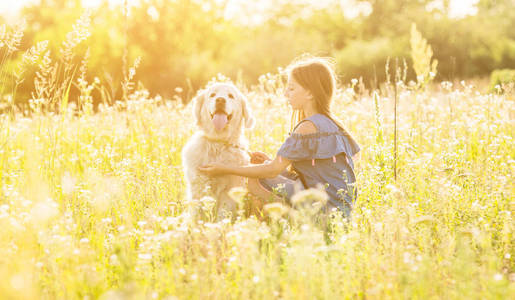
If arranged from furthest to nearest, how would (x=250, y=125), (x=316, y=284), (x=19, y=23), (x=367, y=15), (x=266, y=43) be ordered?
1. (x=367, y=15)
2. (x=266, y=43)
3. (x=250, y=125)
4. (x=19, y=23)
5. (x=316, y=284)

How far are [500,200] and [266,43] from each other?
61.2 ft

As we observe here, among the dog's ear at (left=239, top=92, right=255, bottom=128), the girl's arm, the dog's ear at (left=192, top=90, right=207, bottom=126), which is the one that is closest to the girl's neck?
the girl's arm

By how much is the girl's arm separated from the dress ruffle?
0.07m

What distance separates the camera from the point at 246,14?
39125mm

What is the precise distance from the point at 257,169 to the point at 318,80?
899 millimetres

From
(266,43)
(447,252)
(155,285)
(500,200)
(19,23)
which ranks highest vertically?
(266,43)

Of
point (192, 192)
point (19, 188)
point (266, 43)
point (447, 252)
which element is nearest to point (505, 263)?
point (447, 252)

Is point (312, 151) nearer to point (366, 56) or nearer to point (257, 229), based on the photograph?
point (257, 229)

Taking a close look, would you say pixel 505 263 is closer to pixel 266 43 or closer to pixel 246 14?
pixel 266 43

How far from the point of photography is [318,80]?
12.3 ft

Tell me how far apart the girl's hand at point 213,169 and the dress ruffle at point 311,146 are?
0.48 m

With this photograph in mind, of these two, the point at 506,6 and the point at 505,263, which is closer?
the point at 505,263

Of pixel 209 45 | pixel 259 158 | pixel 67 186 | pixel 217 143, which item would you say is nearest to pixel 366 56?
pixel 209 45

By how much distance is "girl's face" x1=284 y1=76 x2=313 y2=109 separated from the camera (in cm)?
379
